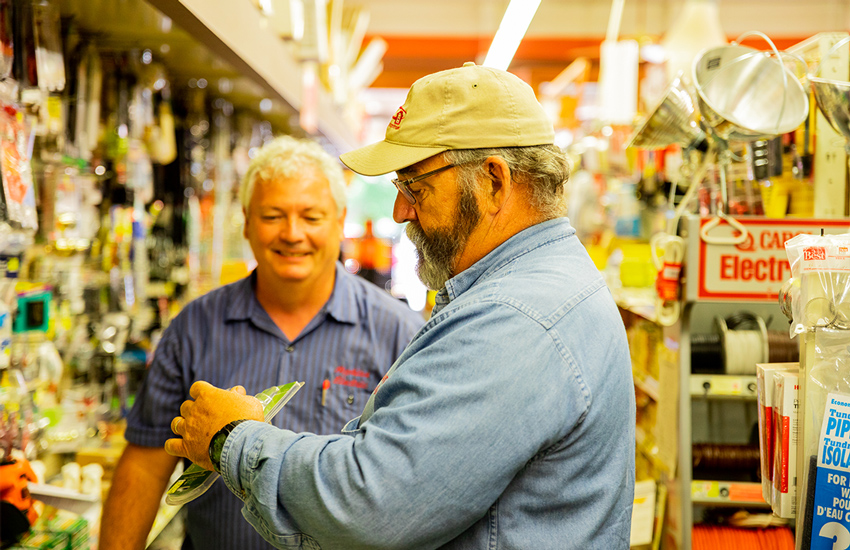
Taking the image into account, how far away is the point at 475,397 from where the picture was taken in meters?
1.08

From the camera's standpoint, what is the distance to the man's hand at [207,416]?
1275 mm

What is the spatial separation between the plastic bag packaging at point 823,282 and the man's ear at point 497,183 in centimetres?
59

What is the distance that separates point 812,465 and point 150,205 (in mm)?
3269

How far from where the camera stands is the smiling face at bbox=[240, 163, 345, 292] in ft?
7.18

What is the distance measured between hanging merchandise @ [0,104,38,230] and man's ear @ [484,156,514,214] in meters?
1.35

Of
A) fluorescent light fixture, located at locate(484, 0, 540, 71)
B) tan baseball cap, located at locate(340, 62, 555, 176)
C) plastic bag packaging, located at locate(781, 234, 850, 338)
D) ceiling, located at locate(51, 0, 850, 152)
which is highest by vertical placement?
ceiling, located at locate(51, 0, 850, 152)

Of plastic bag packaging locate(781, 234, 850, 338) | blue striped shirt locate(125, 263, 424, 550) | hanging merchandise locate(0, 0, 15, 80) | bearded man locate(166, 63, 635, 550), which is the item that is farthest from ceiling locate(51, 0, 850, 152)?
plastic bag packaging locate(781, 234, 850, 338)

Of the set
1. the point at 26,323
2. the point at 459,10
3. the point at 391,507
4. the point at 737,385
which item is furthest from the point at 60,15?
the point at 459,10

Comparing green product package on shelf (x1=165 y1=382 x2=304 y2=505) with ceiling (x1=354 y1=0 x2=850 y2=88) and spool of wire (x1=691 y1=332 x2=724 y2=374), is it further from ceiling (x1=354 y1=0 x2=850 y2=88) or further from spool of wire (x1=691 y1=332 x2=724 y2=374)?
ceiling (x1=354 y1=0 x2=850 y2=88)

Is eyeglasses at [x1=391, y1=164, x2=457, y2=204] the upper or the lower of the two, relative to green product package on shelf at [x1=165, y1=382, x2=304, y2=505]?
upper

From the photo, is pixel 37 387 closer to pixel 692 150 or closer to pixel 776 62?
pixel 692 150

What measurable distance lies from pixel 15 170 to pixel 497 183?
1.42 meters

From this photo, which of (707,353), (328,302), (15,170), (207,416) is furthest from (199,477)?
(707,353)

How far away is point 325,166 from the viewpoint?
7.59 ft
